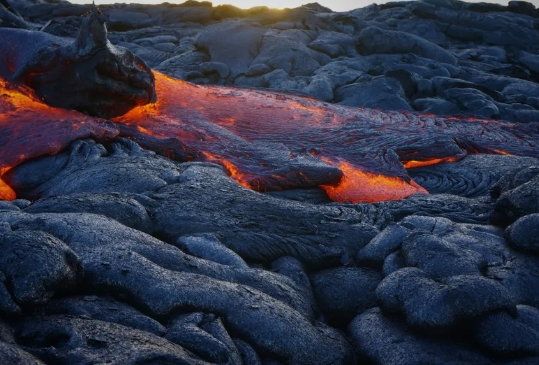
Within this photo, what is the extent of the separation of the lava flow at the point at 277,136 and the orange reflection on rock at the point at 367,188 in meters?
0.02

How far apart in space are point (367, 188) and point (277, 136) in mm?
2480

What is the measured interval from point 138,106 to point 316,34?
14.1 m

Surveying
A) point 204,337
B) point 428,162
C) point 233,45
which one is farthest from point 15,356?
point 233,45

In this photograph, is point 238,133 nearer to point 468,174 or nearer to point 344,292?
point 468,174

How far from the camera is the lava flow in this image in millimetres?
8016

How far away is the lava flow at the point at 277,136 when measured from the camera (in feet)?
26.3

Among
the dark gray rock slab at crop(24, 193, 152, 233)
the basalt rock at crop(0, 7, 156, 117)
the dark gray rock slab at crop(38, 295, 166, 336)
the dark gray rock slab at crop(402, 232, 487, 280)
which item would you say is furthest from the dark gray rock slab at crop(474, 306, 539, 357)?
the basalt rock at crop(0, 7, 156, 117)

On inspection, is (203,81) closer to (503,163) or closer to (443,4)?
(503,163)

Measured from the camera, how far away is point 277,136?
33.1 ft

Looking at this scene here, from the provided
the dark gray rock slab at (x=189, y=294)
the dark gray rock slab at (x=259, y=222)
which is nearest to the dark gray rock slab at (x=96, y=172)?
the dark gray rock slab at (x=259, y=222)

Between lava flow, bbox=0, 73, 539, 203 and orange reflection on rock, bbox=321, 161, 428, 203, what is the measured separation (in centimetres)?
2

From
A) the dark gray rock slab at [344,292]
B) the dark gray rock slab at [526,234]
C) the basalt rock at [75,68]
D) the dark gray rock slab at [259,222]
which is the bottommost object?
the dark gray rock slab at [344,292]

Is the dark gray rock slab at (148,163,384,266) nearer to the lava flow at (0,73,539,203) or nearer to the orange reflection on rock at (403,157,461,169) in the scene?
the lava flow at (0,73,539,203)

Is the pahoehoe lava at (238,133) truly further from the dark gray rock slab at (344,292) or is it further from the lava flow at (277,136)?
the dark gray rock slab at (344,292)
